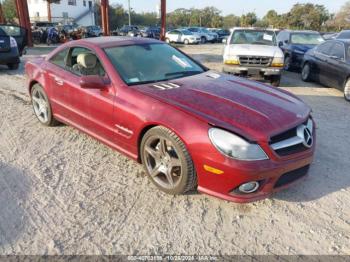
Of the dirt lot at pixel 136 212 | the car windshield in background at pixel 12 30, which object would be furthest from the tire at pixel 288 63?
the car windshield in background at pixel 12 30

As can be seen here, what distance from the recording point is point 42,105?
17.7 ft

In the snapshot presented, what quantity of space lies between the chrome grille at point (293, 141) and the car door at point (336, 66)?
5439mm

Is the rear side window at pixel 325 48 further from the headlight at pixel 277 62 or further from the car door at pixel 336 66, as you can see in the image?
the headlight at pixel 277 62

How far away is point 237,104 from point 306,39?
10.8m

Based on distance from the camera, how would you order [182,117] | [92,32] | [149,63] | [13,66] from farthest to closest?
1. [92,32]
2. [13,66]
3. [149,63]
4. [182,117]

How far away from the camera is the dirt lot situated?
111 inches

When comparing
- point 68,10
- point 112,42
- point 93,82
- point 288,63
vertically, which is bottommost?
point 68,10

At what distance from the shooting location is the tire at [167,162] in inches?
126

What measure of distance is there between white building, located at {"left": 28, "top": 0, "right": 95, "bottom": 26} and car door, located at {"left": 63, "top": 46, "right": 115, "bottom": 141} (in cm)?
5897

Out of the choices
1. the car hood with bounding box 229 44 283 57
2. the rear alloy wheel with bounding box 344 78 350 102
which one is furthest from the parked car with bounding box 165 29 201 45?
the rear alloy wheel with bounding box 344 78 350 102

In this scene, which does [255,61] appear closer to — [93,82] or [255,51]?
[255,51]

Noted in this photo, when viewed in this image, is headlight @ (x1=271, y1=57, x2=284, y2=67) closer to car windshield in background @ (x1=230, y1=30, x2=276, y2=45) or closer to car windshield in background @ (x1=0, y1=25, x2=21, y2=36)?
car windshield in background @ (x1=230, y1=30, x2=276, y2=45)

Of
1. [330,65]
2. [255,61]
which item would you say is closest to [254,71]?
[255,61]

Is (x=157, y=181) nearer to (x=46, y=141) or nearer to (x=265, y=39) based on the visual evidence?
(x=46, y=141)
